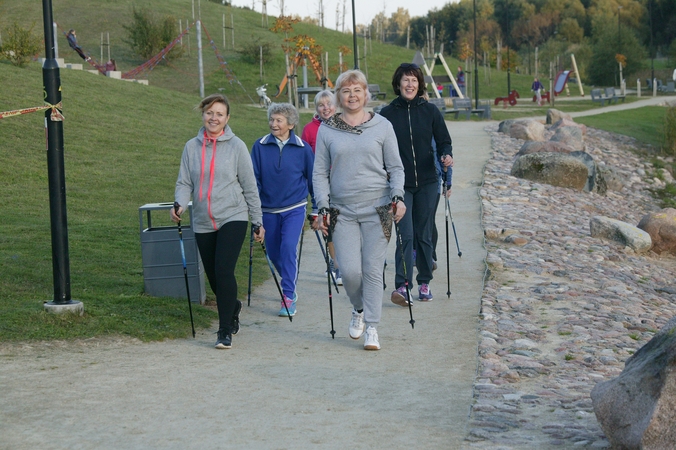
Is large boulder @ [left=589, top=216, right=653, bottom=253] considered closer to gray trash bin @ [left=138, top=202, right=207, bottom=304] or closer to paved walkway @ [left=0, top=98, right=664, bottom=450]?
paved walkway @ [left=0, top=98, right=664, bottom=450]

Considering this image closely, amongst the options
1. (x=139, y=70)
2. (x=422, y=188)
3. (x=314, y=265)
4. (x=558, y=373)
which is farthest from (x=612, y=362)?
(x=139, y=70)

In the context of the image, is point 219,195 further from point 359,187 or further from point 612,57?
point 612,57

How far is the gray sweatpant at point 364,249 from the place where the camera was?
22.9ft

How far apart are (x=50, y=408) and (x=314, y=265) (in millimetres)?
5677

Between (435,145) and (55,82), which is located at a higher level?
(55,82)

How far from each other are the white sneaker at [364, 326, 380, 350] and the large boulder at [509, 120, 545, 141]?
21.2m

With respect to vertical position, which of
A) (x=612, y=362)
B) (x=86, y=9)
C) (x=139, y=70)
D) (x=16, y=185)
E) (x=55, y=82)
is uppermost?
(x=86, y=9)

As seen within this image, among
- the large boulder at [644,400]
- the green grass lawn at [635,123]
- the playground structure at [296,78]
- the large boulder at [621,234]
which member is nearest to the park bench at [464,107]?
the green grass lawn at [635,123]

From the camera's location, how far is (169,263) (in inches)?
335

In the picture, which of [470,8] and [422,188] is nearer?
[422,188]

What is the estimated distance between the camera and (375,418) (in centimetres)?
530

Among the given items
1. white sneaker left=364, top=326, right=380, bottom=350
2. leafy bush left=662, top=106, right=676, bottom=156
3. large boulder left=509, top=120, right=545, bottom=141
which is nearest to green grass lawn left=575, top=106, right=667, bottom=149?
leafy bush left=662, top=106, right=676, bottom=156

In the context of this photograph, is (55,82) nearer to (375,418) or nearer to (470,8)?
(375,418)

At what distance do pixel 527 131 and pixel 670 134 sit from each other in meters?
4.97
